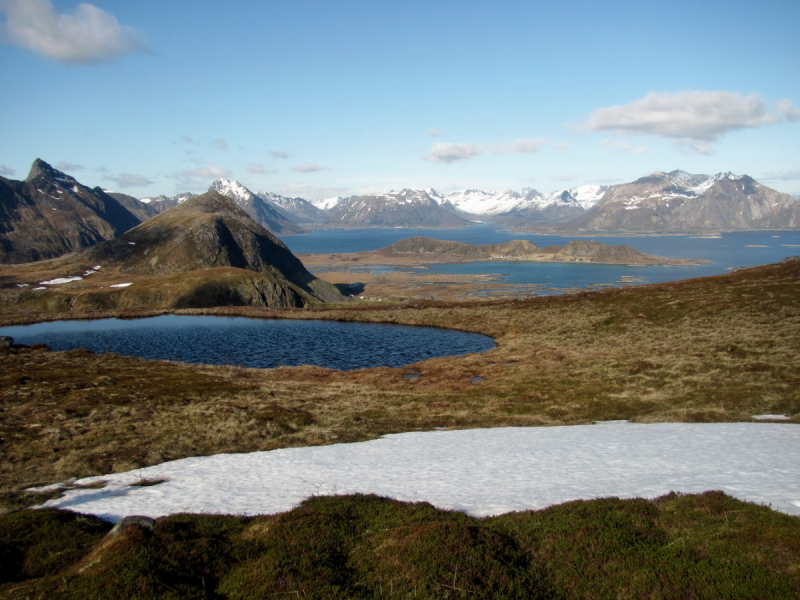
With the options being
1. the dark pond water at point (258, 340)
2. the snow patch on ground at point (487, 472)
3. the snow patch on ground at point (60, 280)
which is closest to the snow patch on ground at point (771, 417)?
the snow patch on ground at point (487, 472)

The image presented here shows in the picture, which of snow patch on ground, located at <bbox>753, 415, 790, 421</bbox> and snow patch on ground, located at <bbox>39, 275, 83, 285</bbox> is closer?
snow patch on ground, located at <bbox>753, 415, 790, 421</bbox>

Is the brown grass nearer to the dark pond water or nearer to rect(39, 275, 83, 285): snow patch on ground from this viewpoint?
the dark pond water

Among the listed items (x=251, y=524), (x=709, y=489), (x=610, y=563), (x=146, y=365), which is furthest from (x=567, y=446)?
(x=146, y=365)

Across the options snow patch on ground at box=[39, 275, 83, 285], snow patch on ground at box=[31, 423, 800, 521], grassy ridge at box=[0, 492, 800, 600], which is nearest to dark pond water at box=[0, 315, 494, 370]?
snow patch on ground at box=[31, 423, 800, 521]

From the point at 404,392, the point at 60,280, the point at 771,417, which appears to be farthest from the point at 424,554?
the point at 60,280

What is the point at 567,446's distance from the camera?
97.5 feet

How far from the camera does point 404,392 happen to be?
5288 cm

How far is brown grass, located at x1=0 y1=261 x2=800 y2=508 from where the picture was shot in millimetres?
33312

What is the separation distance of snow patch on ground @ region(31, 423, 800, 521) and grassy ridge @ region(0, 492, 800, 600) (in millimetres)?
2249

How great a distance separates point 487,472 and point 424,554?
11.2 m

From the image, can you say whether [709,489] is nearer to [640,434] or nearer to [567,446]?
[567,446]

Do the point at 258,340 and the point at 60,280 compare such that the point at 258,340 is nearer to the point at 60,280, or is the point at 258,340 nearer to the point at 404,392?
the point at 404,392

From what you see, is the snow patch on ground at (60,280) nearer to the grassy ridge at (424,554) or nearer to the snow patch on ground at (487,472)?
the snow patch on ground at (487,472)

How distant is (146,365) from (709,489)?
2628 inches
